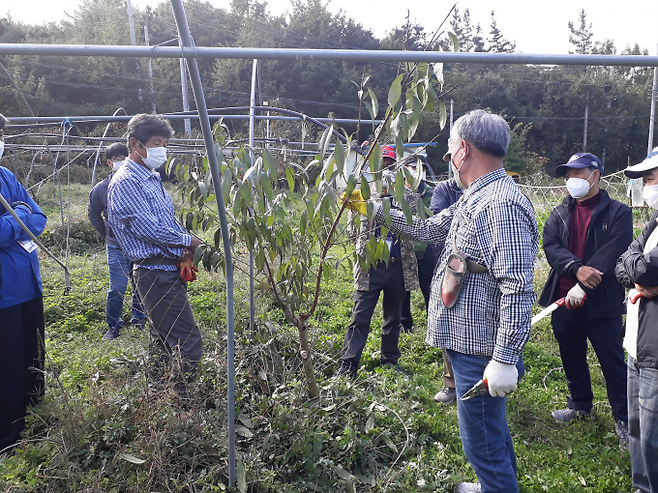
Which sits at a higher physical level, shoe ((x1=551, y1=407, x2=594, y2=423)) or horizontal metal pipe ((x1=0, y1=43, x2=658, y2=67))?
horizontal metal pipe ((x1=0, y1=43, x2=658, y2=67))

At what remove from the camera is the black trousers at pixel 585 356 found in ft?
9.80

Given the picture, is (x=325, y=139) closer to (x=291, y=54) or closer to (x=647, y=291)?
(x=291, y=54)

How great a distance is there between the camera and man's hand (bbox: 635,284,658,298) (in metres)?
2.12

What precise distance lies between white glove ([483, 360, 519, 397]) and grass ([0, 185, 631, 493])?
0.99 metres

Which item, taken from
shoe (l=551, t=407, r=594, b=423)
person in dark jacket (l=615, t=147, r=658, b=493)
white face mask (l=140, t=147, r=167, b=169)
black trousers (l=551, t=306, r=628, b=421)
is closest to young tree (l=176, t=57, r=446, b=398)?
white face mask (l=140, t=147, r=167, b=169)

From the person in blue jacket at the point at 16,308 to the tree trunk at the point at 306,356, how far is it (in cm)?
149

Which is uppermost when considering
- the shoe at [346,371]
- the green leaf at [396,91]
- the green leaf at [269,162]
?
the green leaf at [396,91]

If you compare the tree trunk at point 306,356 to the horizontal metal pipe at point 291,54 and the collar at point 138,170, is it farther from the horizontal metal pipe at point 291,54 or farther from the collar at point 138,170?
the horizontal metal pipe at point 291,54

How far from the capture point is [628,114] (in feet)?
119

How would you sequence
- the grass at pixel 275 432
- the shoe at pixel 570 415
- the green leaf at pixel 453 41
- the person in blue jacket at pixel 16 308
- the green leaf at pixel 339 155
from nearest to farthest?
the green leaf at pixel 453 41 → the green leaf at pixel 339 155 → the grass at pixel 275 432 → the person in blue jacket at pixel 16 308 → the shoe at pixel 570 415

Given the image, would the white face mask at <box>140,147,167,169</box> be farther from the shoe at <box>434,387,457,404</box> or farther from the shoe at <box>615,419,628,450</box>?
the shoe at <box>615,419,628,450</box>

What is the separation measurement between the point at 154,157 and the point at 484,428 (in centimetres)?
247

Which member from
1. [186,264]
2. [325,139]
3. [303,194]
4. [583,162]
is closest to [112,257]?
[186,264]

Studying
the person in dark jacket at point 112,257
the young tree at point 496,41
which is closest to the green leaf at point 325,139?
the person in dark jacket at point 112,257
